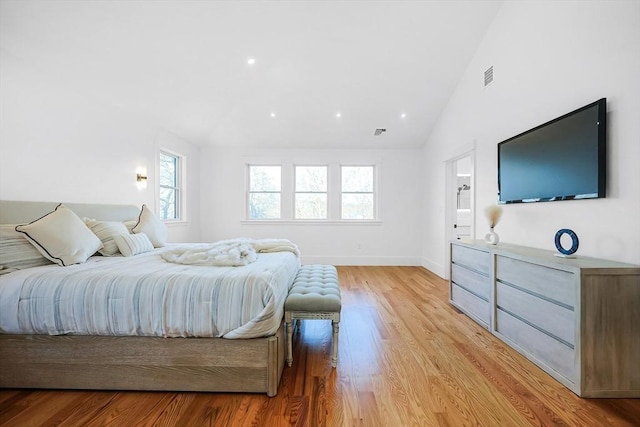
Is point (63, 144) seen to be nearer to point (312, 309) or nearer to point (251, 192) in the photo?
point (312, 309)

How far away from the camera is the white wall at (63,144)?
2461 mm

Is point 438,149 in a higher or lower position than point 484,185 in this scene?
higher

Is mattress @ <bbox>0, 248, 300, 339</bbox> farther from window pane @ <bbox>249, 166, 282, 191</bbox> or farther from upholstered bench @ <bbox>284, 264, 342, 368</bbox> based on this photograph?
window pane @ <bbox>249, 166, 282, 191</bbox>

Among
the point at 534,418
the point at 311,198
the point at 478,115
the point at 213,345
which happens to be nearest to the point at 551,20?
the point at 478,115

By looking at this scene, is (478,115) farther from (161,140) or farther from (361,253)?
(161,140)

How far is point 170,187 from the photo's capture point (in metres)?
5.04

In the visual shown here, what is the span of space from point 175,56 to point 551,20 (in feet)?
12.3

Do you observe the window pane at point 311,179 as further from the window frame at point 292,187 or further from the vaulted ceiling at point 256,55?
the vaulted ceiling at point 256,55

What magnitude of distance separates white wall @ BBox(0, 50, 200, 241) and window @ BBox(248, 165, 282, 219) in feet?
6.49

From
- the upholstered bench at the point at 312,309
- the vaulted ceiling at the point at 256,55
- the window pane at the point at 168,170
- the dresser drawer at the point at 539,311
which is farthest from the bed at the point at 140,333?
the window pane at the point at 168,170

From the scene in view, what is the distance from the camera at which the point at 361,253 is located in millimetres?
5859

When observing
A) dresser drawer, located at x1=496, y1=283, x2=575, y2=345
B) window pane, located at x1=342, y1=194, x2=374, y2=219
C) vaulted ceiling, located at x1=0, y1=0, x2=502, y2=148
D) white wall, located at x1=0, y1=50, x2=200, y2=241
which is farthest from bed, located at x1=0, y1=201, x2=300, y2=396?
window pane, located at x1=342, y1=194, x2=374, y2=219

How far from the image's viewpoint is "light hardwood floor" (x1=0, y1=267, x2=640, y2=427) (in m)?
1.53

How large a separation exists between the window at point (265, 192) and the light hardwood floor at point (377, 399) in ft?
12.5
